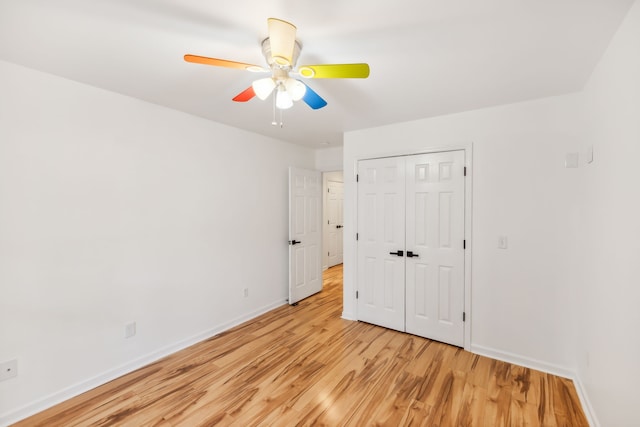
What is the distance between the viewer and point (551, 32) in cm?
154

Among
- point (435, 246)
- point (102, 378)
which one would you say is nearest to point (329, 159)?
point (435, 246)

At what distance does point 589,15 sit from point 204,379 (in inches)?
137

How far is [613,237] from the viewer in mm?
1601

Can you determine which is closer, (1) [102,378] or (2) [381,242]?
(1) [102,378]

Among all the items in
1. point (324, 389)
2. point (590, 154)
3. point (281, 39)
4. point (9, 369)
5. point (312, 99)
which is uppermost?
point (281, 39)

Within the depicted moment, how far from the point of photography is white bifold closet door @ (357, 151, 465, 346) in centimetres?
290

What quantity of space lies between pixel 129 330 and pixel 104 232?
0.90m

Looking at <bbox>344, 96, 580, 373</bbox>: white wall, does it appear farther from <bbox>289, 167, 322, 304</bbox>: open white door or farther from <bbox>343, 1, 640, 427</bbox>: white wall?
<bbox>289, 167, 322, 304</bbox>: open white door

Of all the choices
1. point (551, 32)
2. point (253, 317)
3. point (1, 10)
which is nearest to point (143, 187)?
point (1, 10)

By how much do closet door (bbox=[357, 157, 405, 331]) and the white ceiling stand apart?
1022mm

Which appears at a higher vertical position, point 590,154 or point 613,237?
point 590,154

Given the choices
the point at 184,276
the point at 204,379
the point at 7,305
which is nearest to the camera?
the point at 7,305

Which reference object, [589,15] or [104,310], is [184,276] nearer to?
[104,310]

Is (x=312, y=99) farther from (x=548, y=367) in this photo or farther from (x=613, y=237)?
(x=548, y=367)
